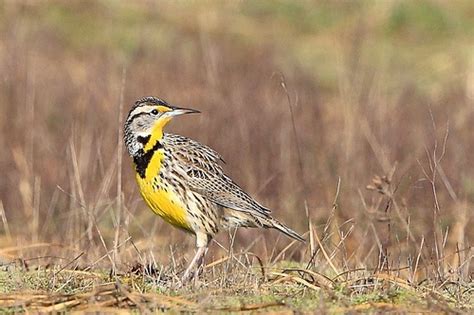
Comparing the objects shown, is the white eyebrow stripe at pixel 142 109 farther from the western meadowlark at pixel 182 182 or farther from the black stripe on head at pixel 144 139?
the black stripe on head at pixel 144 139

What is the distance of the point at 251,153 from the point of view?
12.1 metres

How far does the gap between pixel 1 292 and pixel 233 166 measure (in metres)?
7.13

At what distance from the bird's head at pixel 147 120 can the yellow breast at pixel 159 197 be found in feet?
0.62

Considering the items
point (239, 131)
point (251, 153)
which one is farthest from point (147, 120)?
point (239, 131)

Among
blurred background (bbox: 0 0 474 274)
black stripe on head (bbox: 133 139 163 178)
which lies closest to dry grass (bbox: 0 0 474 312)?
blurred background (bbox: 0 0 474 274)

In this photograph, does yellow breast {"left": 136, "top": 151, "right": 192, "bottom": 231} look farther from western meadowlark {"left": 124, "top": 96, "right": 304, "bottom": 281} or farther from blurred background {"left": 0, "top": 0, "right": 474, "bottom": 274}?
blurred background {"left": 0, "top": 0, "right": 474, "bottom": 274}

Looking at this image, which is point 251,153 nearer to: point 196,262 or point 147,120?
point 147,120

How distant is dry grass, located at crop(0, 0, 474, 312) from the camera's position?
5.25 m

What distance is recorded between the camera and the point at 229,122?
12.6 meters

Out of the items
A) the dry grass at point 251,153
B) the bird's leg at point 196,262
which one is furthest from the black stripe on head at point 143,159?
the bird's leg at point 196,262

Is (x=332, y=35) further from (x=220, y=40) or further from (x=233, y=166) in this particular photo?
(x=233, y=166)

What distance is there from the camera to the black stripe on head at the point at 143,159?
6.45 metres

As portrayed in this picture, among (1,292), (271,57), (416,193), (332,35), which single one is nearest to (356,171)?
(416,193)

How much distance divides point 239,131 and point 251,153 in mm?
360
